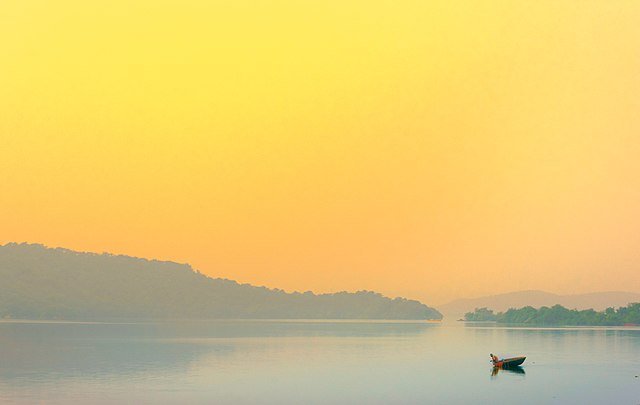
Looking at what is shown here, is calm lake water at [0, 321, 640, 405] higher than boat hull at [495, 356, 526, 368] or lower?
lower

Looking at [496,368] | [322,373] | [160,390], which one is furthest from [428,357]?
[160,390]

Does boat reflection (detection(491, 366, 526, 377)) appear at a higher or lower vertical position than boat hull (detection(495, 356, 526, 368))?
lower

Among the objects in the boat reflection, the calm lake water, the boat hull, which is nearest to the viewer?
the calm lake water

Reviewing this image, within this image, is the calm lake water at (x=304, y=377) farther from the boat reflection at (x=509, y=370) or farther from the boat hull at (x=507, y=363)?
the boat hull at (x=507, y=363)

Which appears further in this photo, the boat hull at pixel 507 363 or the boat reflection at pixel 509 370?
the boat hull at pixel 507 363

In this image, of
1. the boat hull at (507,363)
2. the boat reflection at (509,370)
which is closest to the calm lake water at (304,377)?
the boat reflection at (509,370)

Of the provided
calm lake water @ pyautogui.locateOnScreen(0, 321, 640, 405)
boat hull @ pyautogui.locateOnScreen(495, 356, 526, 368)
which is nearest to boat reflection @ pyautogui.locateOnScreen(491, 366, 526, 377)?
boat hull @ pyautogui.locateOnScreen(495, 356, 526, 368)

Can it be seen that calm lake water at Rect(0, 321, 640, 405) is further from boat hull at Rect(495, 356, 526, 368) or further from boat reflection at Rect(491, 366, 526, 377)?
boat hull at Rect(495, 356, 526, 368)

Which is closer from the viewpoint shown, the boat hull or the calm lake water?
the calm lake water

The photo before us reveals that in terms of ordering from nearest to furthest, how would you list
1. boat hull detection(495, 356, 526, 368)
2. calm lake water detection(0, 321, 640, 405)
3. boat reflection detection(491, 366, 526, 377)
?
calm lake water detection(0, 321, 640, 405), boat reflection detection(491, 366, 526, 377), boat hull detection(495, 356, 526, 368)

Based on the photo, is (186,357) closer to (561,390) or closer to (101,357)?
(101,357)

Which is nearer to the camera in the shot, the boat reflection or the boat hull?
the boat reflection

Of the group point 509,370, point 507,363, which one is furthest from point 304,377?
point 507,363

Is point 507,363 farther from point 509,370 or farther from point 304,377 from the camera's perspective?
→ point 304,377
